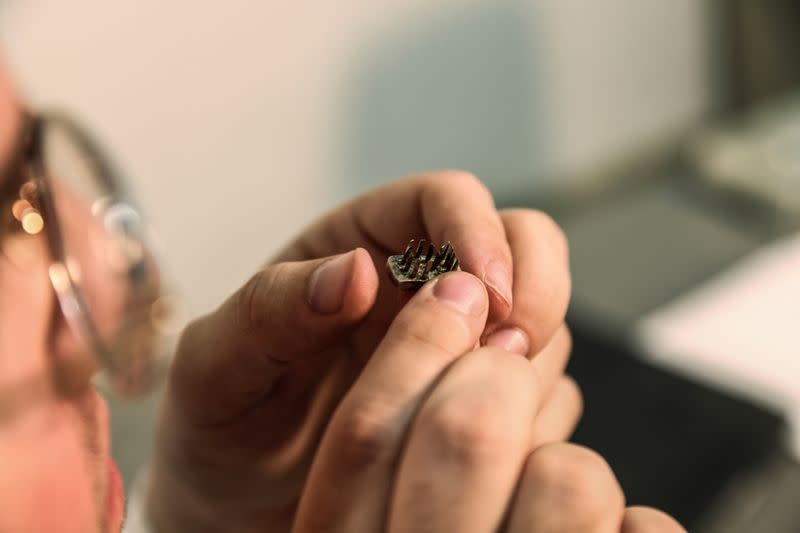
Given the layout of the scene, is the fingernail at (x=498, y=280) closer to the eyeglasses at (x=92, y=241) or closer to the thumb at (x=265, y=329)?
the thumb at (x=265, y=329)

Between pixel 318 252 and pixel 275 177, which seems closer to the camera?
pixel 318 252

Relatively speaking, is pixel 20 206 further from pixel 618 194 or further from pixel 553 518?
pixel 618 194

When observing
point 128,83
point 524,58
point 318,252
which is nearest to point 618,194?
point 524,58

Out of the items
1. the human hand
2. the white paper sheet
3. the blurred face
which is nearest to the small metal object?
the human hand

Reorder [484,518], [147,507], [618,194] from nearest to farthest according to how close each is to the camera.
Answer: [484,518], [147,507], [618,194]

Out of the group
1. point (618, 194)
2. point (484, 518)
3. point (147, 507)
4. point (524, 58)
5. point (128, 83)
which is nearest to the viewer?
point (484, 518)

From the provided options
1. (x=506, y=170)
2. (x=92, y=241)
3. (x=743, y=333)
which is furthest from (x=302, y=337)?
(x=506, y=170)

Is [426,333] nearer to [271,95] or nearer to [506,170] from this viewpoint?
[271,95]
